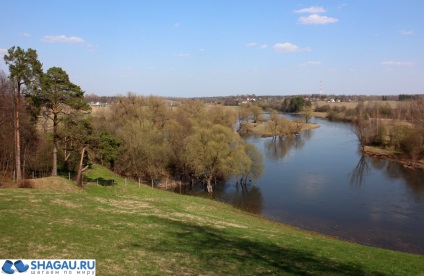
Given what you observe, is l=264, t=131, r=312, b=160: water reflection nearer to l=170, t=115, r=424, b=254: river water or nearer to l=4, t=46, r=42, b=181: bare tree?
l=170, t=115, r=424, b=254: river water

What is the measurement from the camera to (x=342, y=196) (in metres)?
33.7

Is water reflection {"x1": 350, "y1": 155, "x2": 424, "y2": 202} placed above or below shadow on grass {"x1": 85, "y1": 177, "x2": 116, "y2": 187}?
below

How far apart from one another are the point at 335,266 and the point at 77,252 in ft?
26.0

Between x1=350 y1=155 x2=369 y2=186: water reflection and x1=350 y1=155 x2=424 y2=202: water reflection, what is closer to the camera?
x1=350 y1=155 x2=424 y2=202: water reflection

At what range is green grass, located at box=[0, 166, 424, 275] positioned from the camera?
8.75 meters

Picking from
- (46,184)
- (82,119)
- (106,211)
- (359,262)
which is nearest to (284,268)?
(359,262)

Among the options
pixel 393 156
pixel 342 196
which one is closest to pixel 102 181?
pixel 342 196

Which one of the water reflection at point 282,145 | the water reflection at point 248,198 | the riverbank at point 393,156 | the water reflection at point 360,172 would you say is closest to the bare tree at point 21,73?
the water reflection at point 248,198

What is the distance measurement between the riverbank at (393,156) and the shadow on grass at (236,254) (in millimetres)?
45798

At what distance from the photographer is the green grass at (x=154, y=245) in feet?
28.7

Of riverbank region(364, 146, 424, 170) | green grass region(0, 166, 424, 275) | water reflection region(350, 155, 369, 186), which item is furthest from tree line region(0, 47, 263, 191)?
riverbank region(364, 146, 424, 170)

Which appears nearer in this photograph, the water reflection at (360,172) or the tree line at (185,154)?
the tree line at (185,154)

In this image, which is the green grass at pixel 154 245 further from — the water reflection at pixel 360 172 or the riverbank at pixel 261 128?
the riverbank at pixel 261 128

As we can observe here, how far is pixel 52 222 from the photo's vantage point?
11.6 meters
